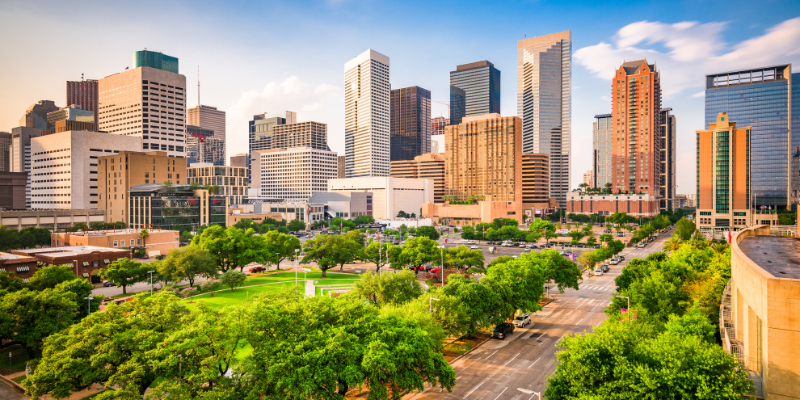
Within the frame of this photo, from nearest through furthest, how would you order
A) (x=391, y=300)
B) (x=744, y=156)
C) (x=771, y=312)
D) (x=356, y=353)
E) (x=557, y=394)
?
(x=771, y=312), (x=557, y=394), (x=356, y=353), (x=391, y=300), (x=744, y=156)

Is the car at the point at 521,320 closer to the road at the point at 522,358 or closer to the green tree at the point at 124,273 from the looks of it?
the road at the point at 522,358

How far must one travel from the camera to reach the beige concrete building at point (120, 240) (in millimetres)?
94875

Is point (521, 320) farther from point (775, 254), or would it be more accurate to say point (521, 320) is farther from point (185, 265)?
point (185, 265)

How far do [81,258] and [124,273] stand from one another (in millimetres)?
15529

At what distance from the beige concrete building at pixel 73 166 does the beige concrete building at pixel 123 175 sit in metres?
12.3

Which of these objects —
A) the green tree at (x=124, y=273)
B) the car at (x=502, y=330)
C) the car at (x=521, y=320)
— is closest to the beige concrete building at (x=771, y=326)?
the car at (x=502, y=330)

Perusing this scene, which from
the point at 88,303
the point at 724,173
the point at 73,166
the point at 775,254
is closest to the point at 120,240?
the point at 88,303

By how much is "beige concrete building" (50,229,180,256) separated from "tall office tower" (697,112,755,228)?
156894 millimetres

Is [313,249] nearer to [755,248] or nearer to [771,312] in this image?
[755,248]

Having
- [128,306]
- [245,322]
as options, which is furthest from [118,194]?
[245,322]

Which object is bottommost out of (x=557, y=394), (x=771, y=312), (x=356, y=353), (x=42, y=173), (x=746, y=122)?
(x=557, y=394)

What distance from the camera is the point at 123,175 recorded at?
6166 inches

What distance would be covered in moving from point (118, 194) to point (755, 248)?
182 metres

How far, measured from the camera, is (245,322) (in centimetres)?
2914
